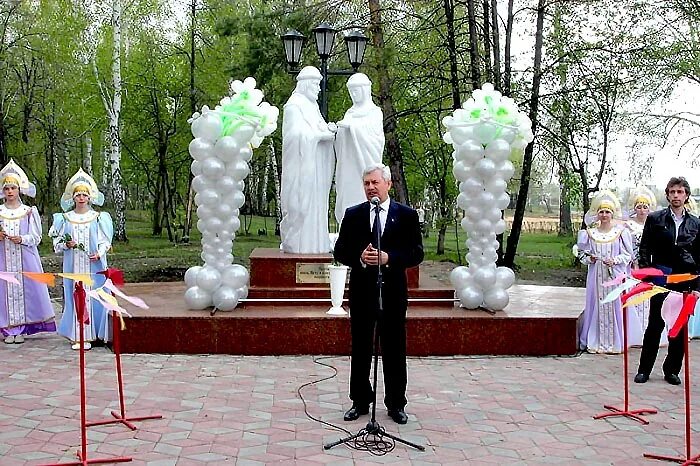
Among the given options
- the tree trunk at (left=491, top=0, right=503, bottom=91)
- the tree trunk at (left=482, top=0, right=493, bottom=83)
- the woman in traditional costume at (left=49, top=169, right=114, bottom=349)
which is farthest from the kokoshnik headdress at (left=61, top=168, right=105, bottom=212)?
the tree trunk at (left=491, top=0, right=503, bottom=91)

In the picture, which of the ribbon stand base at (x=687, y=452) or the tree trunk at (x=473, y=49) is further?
the tree trunk at (x=473, y=49)

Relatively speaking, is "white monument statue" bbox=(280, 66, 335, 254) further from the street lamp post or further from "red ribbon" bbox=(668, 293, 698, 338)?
"red ribbon" bbox=(668, 293, 698, 338)

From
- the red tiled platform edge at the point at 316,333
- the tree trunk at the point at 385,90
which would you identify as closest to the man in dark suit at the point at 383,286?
the red tiled platform edge at the point at 316,333

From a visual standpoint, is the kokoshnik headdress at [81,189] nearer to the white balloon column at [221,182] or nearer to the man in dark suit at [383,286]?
the white balloon column at [221,182]

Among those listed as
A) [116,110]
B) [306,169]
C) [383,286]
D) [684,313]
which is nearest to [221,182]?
[306,169]

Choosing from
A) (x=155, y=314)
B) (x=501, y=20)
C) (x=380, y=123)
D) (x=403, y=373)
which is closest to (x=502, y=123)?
(x=380, y=123)

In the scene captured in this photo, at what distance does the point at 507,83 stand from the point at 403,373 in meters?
9.46

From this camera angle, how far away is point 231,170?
7465 millimetres

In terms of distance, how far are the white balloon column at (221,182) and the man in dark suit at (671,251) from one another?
150 inches

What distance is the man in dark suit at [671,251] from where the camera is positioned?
606 cm

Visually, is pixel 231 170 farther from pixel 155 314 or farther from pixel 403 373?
pixel 403 373

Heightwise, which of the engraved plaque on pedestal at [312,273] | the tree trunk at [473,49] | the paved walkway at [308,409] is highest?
the tree trunk at [473,49]

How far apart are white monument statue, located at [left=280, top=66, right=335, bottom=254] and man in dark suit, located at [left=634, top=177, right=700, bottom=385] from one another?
3887 mm

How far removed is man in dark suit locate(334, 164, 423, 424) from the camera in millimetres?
4914
